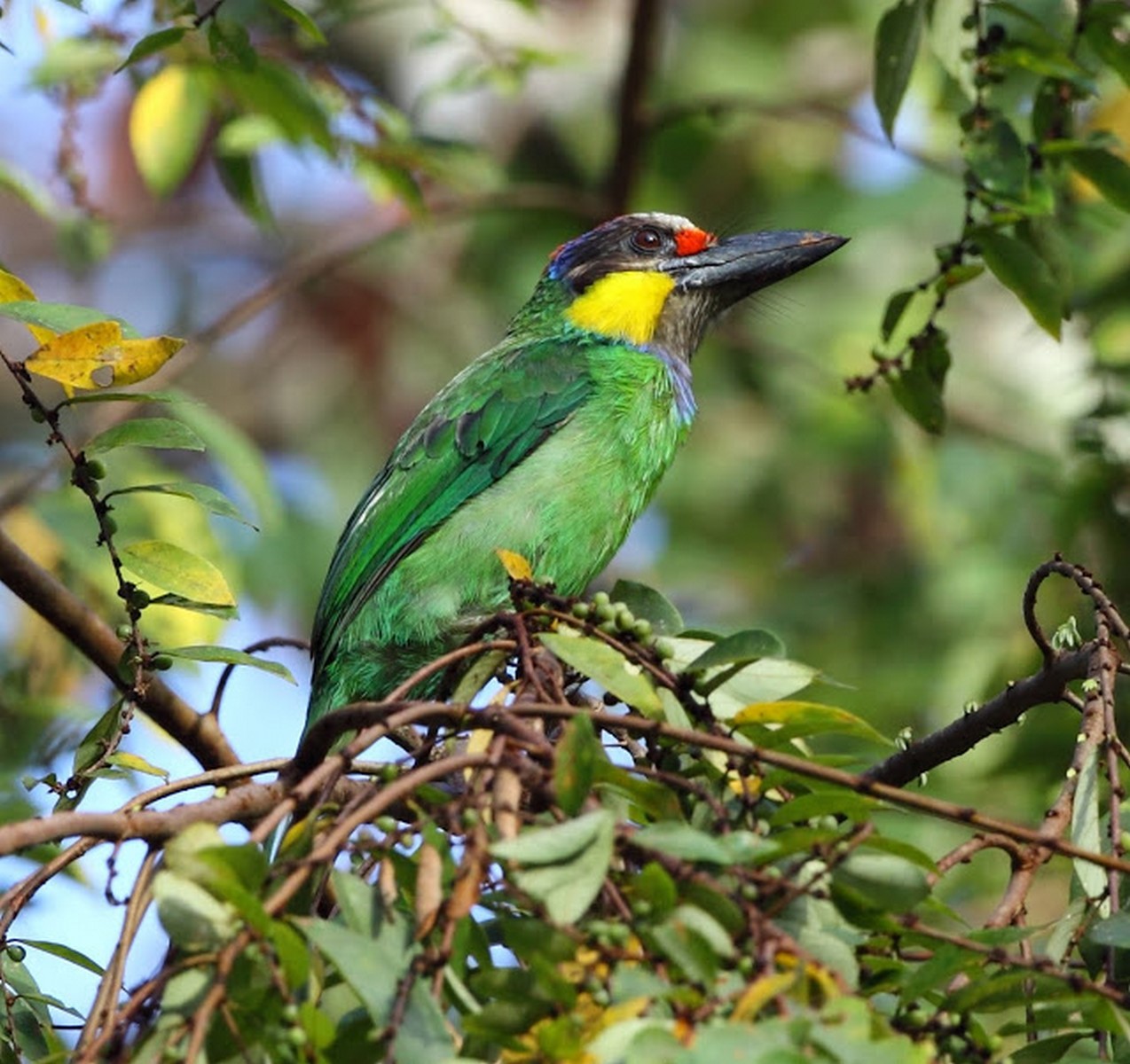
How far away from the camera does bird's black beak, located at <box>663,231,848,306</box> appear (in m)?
4.39

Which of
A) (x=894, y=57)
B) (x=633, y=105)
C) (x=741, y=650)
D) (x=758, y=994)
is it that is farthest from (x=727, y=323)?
(x=758, y=994)

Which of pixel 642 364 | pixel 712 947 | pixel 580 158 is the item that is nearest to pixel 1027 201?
pixel 642 364

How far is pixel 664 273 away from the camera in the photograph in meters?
4.66

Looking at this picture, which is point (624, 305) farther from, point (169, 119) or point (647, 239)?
point (169, 119)

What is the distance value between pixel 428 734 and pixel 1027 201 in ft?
4.95

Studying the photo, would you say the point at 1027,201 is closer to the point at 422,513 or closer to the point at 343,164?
the point at 422,513

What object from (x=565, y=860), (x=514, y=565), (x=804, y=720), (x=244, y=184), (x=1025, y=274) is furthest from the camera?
(x=244, y=184)

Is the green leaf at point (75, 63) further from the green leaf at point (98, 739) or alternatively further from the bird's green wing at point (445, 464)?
the green leaf at point (98, 739)

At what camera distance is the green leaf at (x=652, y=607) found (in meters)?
2.59

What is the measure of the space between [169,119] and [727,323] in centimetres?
209

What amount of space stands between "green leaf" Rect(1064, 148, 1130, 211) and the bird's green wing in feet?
4.64

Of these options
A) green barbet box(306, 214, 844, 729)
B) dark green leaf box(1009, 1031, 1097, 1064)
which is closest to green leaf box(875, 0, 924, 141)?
green barbet box(306, 214, 844, 729)

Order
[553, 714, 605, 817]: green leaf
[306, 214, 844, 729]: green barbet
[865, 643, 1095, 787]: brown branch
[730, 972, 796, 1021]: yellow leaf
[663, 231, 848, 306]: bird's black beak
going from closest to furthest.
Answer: [730, 972, 796, 1021]: yellow leaf < [553, 714, 605, 817]: green leaf < [865, 643, 1095, 787]: brown branch < [306, 214, 844, 729]: green barbet < [663, 231, 848, 306]: bird's black beak

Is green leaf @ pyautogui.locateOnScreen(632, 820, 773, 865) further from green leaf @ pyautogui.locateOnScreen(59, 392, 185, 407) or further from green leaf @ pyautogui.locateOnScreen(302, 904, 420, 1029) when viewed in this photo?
green leaf @ pyautogui.locateOnScreen(59, 392, 185, 407)
